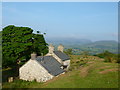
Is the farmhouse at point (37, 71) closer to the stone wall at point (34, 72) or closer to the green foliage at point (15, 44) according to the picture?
the stone wall at point (34, 72)

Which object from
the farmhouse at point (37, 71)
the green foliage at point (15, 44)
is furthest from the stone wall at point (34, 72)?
the green foliage at point (15, 44)

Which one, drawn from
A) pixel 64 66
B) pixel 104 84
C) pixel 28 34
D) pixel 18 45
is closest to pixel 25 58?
pixel 18 45

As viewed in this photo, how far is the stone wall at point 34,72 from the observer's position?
31141 mm

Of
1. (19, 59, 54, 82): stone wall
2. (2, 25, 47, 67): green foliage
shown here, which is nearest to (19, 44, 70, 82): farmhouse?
(19, 59, 54, 82): stone wall

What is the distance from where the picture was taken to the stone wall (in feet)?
102

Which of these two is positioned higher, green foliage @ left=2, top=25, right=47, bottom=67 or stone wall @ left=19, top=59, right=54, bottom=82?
green foliage @ left=2, top=25, right=47, bottom=67

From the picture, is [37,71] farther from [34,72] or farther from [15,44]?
[15,44]

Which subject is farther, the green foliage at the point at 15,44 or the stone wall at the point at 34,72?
the green foliage at the point at 15,44

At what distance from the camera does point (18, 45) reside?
3544 cm

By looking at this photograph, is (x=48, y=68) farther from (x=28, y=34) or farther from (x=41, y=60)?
(x=28, y=34)

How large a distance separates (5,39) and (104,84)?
26.4m

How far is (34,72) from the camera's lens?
107ft

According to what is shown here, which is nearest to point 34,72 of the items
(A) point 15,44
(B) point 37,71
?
(B) point 37,71

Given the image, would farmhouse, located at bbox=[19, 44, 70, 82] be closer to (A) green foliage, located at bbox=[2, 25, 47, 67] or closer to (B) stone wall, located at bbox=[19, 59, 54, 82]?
(B) stone wall, located at bbox=[19, 59, 54, 82]
